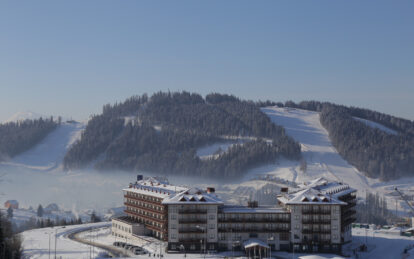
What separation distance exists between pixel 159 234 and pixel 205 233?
1341 centimetres

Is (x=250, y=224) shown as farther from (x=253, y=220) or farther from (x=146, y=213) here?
(x=146, y=213)

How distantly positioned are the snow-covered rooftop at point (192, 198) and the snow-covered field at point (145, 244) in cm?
920

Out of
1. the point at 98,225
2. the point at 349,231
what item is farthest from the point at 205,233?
the point at 98,225

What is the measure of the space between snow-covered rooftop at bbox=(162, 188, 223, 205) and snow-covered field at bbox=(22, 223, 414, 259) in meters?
9.20

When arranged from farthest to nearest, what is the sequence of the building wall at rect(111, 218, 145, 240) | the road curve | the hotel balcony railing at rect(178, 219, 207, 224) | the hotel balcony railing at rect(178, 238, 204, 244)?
the building wall at rect(111, 218, 145, 240), the road curve, the hotel balcony railing at rect(178, 238, 204, 244), the hotel balcony railing at rect(178, 219, 207, 224)

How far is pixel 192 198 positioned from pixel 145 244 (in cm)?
1457

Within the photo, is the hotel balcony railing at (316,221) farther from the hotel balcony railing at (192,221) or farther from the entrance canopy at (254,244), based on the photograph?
the hotel balcony railing at (192,221)

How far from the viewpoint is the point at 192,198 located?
105312 millimetres

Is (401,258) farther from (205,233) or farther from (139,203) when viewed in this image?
(139,203)

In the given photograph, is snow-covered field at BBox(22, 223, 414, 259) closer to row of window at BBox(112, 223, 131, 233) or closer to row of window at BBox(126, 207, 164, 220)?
row of window at BBox(112, 223, 131, 233)

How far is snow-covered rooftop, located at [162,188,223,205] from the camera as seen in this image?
105 meters

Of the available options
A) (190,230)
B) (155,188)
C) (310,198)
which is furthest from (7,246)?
(310,198)

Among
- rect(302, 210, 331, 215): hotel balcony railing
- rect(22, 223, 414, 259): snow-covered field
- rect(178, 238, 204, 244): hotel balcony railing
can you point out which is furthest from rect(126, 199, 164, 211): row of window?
rect(302, 210, 331, 215): hotel balcony railing

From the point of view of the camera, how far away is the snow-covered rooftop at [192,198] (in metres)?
105
